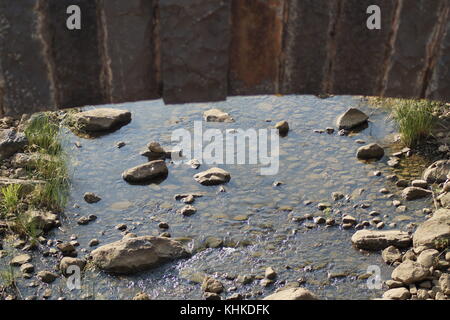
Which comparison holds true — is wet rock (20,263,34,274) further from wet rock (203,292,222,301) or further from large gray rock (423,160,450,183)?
large gray rock (423,160,450,183)

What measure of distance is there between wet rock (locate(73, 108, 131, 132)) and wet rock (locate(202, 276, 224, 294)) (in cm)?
345

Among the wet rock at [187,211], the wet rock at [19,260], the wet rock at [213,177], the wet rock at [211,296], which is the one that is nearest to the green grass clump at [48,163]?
the wet rock at [19,260]

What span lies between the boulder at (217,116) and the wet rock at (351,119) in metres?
1.44

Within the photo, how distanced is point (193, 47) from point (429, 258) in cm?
369

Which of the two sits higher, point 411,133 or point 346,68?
point 346,68

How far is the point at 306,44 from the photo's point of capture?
240cm

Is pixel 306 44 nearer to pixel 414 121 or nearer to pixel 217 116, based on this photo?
pixel 414 121

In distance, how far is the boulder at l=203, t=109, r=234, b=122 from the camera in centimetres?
835

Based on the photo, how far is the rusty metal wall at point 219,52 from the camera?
2.23 meters

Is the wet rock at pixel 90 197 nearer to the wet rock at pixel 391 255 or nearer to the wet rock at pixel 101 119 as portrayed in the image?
the wet rock at pixel 101 119
